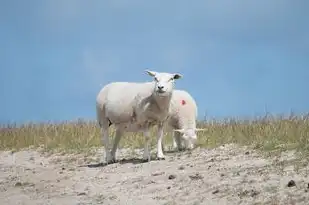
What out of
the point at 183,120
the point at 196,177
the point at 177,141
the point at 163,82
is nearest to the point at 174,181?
the point at 196,177

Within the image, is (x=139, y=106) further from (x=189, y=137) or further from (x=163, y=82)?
(x=189, y=137)

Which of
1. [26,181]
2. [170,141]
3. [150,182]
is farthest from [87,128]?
[150,182]

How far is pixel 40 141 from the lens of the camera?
22.3 meters

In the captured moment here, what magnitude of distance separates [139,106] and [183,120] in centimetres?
294

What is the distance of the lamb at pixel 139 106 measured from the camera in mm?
14773

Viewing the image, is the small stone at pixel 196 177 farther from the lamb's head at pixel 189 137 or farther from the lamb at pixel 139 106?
the lamb's head at pixel 189 137

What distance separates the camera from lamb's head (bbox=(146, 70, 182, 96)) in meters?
14.4

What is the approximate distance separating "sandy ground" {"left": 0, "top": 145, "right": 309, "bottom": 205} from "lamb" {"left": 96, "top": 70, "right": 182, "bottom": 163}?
0.76m

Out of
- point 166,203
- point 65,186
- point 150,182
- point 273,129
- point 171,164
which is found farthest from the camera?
point 273,129

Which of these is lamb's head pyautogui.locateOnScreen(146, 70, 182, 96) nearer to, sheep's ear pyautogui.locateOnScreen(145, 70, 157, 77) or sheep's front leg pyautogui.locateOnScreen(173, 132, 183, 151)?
sheep's ear pyautogui.locateOnScreen(145, 70, 157, 77)

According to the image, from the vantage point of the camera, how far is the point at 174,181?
1196cm

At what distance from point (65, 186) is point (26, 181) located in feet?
4.71

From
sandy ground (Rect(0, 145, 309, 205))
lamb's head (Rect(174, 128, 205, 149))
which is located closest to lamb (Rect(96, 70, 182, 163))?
sandy ground (Rect(0, 145, 309, 205))

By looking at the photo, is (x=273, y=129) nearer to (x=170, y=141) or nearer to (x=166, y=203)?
(x=170, y=141)
